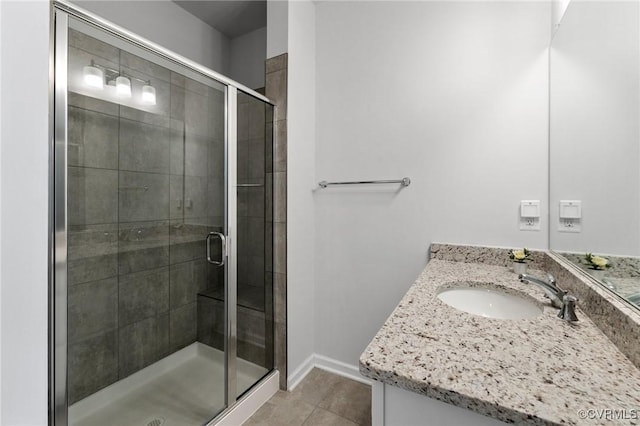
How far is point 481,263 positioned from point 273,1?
2012mm

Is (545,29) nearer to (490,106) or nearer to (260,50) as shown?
(490,106)

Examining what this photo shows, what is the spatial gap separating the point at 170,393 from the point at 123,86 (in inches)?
57.2

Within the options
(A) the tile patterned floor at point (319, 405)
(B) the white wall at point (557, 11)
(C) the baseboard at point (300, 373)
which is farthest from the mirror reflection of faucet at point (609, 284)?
(C) the baseboard at point (300, 373)

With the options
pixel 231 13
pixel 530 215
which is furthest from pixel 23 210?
pixel 231 13

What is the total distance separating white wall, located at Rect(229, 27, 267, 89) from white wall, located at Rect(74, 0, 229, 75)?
7 centimetres

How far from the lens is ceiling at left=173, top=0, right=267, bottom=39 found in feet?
6.87

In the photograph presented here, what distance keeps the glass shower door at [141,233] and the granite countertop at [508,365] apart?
1.05m

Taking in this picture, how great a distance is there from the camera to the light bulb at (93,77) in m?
0.97

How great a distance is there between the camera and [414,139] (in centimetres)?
167

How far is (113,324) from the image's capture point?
121 cm

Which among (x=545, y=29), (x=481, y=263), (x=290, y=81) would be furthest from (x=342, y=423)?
(x=545, y=29)

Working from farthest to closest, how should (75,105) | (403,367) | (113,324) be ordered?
1. (113,324)
2. (75,105)
3. (403,367)

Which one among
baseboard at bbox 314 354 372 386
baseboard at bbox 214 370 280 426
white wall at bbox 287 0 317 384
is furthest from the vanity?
baseboard at bbox 214 370 280 426

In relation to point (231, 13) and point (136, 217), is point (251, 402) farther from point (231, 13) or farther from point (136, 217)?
point (231, 13)
